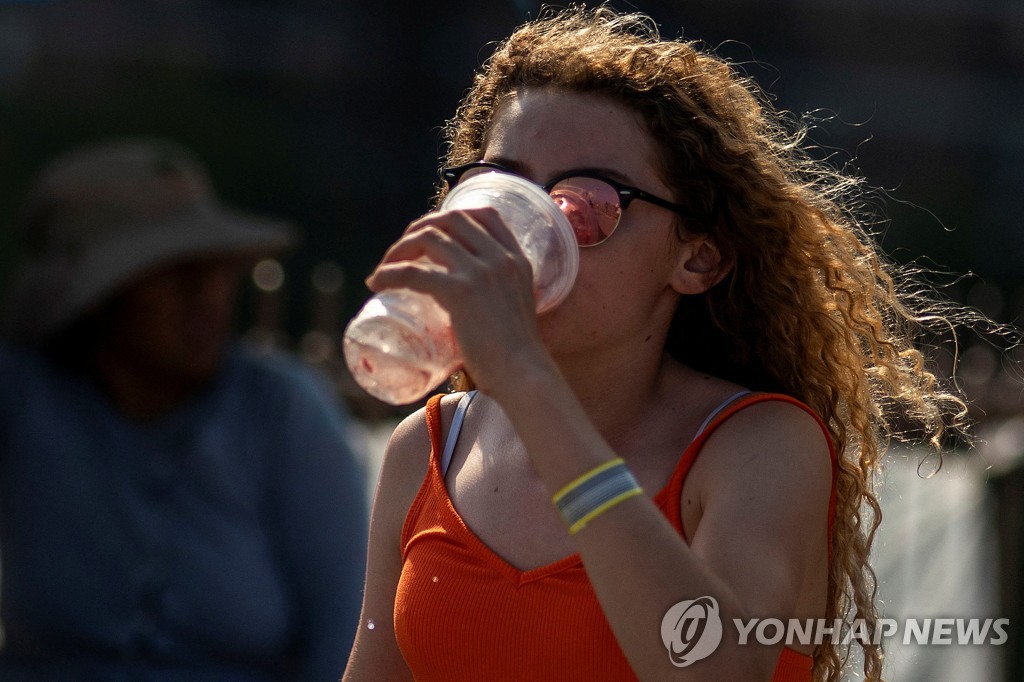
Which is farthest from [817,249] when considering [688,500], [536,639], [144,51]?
[144,51]

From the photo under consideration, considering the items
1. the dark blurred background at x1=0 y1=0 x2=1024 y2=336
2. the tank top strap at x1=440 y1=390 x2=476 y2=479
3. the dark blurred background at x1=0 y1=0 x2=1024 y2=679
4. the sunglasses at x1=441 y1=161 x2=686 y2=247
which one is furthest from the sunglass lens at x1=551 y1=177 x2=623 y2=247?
the dark blurred background at x1=0 y1=0 x2=1024 y2=336

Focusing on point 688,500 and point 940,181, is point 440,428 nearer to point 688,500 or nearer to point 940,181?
point 688,500

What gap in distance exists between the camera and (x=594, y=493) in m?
1.17

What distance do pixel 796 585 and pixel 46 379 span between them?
173 cm

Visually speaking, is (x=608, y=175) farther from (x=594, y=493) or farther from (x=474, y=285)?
(x=594, y=493)

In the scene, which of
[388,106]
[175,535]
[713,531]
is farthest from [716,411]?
[388,106]

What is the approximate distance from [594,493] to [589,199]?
435mm

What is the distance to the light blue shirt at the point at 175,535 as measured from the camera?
2.32 metres

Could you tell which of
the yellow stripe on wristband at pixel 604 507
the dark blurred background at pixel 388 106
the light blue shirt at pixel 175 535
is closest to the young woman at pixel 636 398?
the yellow stripe on wristband at pixel 604 507

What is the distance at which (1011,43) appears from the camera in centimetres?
949

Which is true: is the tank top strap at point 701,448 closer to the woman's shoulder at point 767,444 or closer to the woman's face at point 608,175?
the woman's shoulder at point 767,444

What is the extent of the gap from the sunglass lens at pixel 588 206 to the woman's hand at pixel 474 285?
241 millimetres

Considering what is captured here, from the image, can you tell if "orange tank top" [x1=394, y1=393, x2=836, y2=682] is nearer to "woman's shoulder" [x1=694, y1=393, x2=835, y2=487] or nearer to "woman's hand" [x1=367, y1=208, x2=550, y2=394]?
"woman's shoulder" [x1=694, y1=393, x2=835, y2=487]

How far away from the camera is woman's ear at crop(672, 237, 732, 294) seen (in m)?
1.58
